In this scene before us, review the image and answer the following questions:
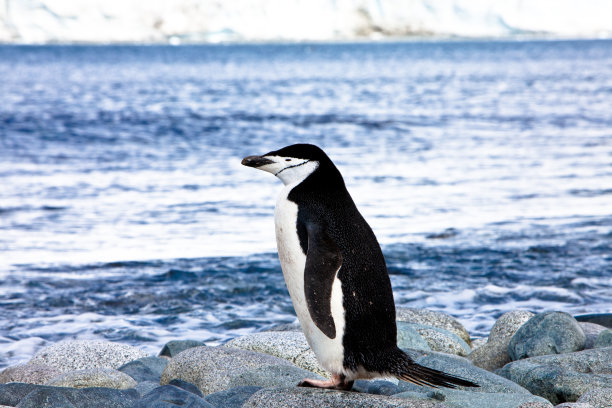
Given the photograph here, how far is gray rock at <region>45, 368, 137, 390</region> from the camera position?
3871 mm

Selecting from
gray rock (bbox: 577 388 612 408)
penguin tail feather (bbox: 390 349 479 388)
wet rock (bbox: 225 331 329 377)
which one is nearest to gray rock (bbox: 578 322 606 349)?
gray rock (bbox: 577 388 612 408)

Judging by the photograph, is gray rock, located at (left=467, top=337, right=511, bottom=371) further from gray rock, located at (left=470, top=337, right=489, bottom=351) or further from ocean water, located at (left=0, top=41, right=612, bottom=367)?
ocean water, located at (left=0, top=41, right=612, bottom=367)

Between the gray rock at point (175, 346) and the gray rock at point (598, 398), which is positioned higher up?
the gray rock at point (598, 398)

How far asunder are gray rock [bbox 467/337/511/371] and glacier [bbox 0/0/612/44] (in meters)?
98.3

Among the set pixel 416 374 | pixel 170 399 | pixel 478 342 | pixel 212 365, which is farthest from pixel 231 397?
pixel 478 342

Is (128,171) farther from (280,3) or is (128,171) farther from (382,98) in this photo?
(280,3)

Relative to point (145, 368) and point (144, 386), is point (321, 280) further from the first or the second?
point (145, 368)

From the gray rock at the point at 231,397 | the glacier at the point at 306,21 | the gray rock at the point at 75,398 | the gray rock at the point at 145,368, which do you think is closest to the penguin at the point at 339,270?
the gray rock at the point at 231,397

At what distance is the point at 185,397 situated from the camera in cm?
347

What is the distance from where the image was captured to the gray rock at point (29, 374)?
14.1 feet

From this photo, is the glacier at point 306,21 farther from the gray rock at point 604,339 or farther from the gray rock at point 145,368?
the gray rock at point 604,339

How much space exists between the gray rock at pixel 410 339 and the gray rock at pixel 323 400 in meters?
1.62

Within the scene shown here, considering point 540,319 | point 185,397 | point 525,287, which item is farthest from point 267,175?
point 185,397

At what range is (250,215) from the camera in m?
9.41
